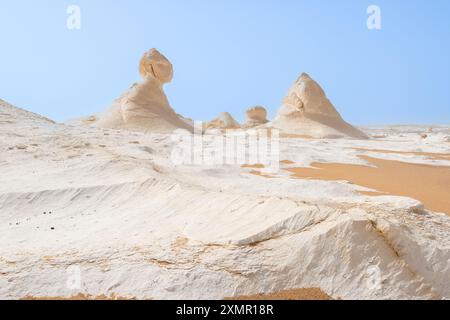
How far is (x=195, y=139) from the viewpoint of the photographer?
41.6ft

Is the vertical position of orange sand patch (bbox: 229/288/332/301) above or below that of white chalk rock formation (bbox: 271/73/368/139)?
below

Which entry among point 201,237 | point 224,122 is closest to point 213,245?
point 201,237

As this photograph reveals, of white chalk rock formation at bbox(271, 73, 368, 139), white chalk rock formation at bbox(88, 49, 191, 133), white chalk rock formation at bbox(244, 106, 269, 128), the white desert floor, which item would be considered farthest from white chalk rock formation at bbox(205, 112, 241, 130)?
the white desert floor

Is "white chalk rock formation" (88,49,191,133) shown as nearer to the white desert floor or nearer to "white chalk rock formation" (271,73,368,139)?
"white chalk rock formation" (271,73,368,139)

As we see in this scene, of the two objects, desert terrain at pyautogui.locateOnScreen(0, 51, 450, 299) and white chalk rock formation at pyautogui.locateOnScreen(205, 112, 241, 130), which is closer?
desert terrain at pyautogui.locateOnScreen(0, 51, 450, 299)

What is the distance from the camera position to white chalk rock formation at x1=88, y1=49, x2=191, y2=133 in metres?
18.0

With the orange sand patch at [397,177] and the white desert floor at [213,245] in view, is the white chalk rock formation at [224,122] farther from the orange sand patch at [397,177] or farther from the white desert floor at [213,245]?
the white desert floor at [213,245]

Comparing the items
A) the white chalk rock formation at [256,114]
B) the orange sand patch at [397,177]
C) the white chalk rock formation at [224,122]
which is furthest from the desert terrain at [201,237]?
the white chalk rock formation at [256,114]

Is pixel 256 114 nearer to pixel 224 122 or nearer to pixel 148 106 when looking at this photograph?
pixel 224 122

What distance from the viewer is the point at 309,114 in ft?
72.8

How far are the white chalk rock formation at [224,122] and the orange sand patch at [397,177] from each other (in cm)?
2075

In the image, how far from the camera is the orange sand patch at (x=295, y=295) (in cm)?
289

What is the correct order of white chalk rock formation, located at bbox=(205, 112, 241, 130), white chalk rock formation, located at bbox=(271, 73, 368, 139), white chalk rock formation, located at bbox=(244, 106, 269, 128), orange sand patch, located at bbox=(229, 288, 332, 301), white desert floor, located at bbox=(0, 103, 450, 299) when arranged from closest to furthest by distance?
1. orange sand patch, located at bbox=(229, 288, 332, 301)
2. white desert floor, located at bbox=(0, 103, 450, 299)
3. white chalk rock formation, located at bbox=(271, 73, 368, 139)
4. white chalk rock formation, located at bbox=(205, 112, 241, 130)
5. white chalk rock formation, located at bbox=(244, 106, 269, 128)

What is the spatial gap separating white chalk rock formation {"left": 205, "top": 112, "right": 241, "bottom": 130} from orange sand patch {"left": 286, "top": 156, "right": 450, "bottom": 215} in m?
20.7
